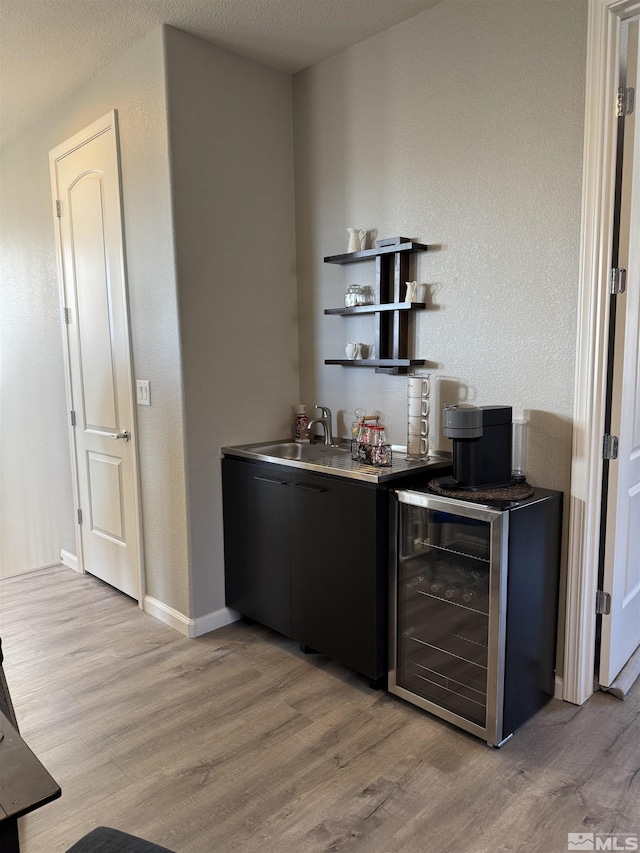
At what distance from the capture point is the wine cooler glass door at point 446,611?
2029 mm

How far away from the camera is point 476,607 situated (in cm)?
205

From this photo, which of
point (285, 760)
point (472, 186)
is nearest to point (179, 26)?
point (472, 186)

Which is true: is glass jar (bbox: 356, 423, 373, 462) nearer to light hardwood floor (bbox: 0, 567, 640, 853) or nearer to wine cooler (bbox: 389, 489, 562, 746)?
wine cooler (bbox: 389, 489, 562, 746)

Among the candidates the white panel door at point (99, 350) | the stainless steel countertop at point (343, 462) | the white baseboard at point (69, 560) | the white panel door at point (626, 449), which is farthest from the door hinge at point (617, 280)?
the white baseboard at point (69, 560)

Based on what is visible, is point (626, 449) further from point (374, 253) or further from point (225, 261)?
point (225, 261)

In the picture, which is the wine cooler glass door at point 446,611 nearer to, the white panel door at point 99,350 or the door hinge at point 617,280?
the door hinge at point 617,280

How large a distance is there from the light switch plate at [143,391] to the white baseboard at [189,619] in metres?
1.01

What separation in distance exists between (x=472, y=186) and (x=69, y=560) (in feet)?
10.5

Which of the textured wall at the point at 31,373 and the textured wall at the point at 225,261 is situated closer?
the textured wall at the point at 225,261

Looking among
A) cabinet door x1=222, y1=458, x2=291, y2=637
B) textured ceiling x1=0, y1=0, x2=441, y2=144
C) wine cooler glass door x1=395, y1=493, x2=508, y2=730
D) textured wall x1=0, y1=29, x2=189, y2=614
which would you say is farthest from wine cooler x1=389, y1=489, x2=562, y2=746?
textured ceiling x1=0, y1=0, x2=441, y2=144

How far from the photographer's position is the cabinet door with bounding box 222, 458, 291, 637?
2.62 metres

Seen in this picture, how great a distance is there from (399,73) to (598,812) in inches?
111

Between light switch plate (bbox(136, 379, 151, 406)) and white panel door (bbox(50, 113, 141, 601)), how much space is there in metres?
0.06

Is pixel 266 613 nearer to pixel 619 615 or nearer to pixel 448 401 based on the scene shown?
pixel 448 401
